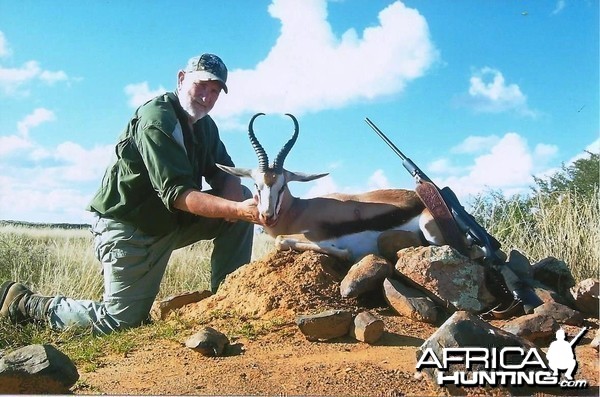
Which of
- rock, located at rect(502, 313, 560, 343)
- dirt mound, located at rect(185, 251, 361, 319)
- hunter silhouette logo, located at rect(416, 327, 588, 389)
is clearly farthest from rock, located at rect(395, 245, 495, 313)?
hunter silhouette logo, located at rect(416, 327, 588, 389)

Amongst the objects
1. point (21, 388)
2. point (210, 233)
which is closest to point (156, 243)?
point (210, 233)

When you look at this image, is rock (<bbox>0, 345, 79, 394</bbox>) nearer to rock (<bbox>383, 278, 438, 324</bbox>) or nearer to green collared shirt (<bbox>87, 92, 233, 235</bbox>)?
green collared shirt (<bbox>87, 92, 233, 235</bbox>)

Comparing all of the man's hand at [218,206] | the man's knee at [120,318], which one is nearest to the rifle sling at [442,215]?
the man's hand at [218,206]

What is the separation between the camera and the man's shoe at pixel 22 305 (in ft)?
17.6

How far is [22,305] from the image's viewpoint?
214 inches

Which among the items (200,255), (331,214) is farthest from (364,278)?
(200,255)

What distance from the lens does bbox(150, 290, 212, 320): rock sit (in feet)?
16.2

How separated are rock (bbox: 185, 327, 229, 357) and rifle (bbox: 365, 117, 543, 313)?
2.01 m

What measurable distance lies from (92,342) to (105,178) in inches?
60.1

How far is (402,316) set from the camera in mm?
4148

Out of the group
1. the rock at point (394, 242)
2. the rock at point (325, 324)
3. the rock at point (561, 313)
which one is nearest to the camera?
the rock at point (325, 324)

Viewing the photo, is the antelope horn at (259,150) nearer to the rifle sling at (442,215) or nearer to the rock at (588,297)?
the rifle sling at (442,215)

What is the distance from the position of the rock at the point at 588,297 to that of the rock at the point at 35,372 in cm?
322

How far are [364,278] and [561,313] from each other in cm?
126
